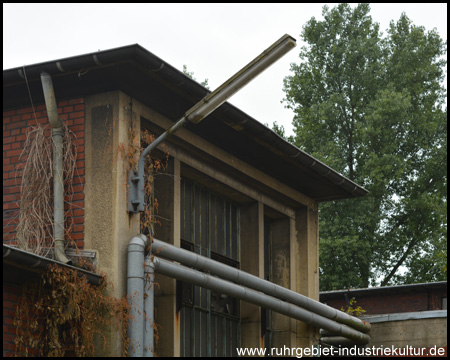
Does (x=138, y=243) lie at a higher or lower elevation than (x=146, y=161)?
lower

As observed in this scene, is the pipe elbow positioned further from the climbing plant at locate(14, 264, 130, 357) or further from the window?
the window

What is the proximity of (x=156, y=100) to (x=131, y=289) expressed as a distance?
2535mm

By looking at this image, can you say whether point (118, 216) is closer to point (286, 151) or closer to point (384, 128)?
point (286, 151)

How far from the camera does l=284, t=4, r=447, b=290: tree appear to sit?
3081 cm

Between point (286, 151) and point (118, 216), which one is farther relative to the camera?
point (286, 151)

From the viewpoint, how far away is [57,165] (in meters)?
11.3

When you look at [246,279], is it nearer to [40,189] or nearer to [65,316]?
[40,189]

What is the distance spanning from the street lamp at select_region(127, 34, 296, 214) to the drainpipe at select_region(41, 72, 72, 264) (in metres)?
0.81

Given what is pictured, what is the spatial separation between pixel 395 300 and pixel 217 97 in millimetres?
16383

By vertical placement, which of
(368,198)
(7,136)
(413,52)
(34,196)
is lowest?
(34,196)

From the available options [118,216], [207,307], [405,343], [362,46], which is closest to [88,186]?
[118,216]

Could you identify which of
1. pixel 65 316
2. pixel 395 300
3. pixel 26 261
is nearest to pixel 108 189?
pixel 65 316

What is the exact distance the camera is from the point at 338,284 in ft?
99.7

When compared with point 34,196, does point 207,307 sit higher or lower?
lower
